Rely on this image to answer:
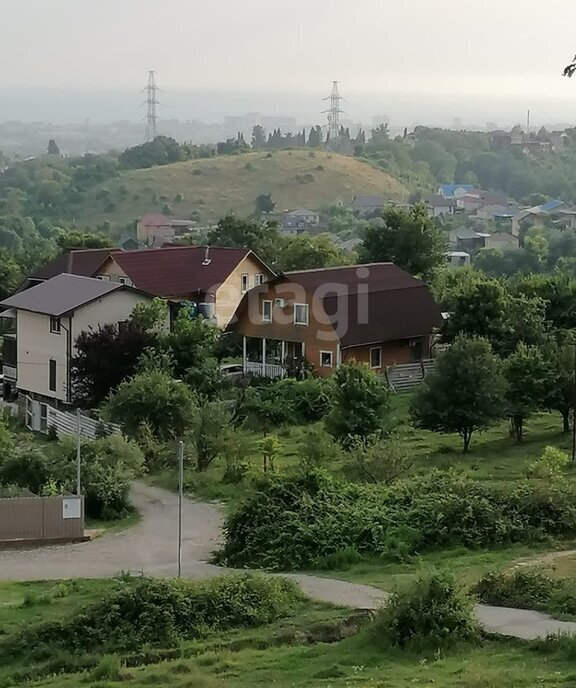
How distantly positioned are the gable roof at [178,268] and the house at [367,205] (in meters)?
94.9

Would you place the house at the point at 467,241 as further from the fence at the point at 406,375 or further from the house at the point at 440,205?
the fence at the point at 406,375

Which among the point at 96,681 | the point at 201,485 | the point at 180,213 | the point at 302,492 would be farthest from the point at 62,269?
the point at 180,213

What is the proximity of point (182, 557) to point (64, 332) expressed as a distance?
60.2ft

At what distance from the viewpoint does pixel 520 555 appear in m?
19.8

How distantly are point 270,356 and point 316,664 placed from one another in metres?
27.1

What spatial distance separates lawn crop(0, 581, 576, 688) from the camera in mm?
13109

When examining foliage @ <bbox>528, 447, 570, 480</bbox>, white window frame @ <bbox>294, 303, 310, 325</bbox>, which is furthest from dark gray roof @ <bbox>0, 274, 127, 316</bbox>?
foliage @ <bbox>528, 447, 570, 480</bbox>

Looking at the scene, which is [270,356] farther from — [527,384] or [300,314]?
[527,384]

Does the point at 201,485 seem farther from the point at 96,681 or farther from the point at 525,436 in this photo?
the point at 96,681

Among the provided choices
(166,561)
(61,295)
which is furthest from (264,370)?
(166,561)

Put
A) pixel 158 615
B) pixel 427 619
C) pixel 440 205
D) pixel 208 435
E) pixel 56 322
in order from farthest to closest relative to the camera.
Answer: pixel 440 205
pixel 56 322
pixel 208 435
pixel 158 615
pixel 427 619

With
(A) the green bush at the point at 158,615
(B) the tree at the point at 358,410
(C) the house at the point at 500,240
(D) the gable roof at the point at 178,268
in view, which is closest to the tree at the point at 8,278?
(D) the gable roof at the point at 178,268

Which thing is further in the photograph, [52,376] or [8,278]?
[8,278]

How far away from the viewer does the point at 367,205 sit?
148 m
